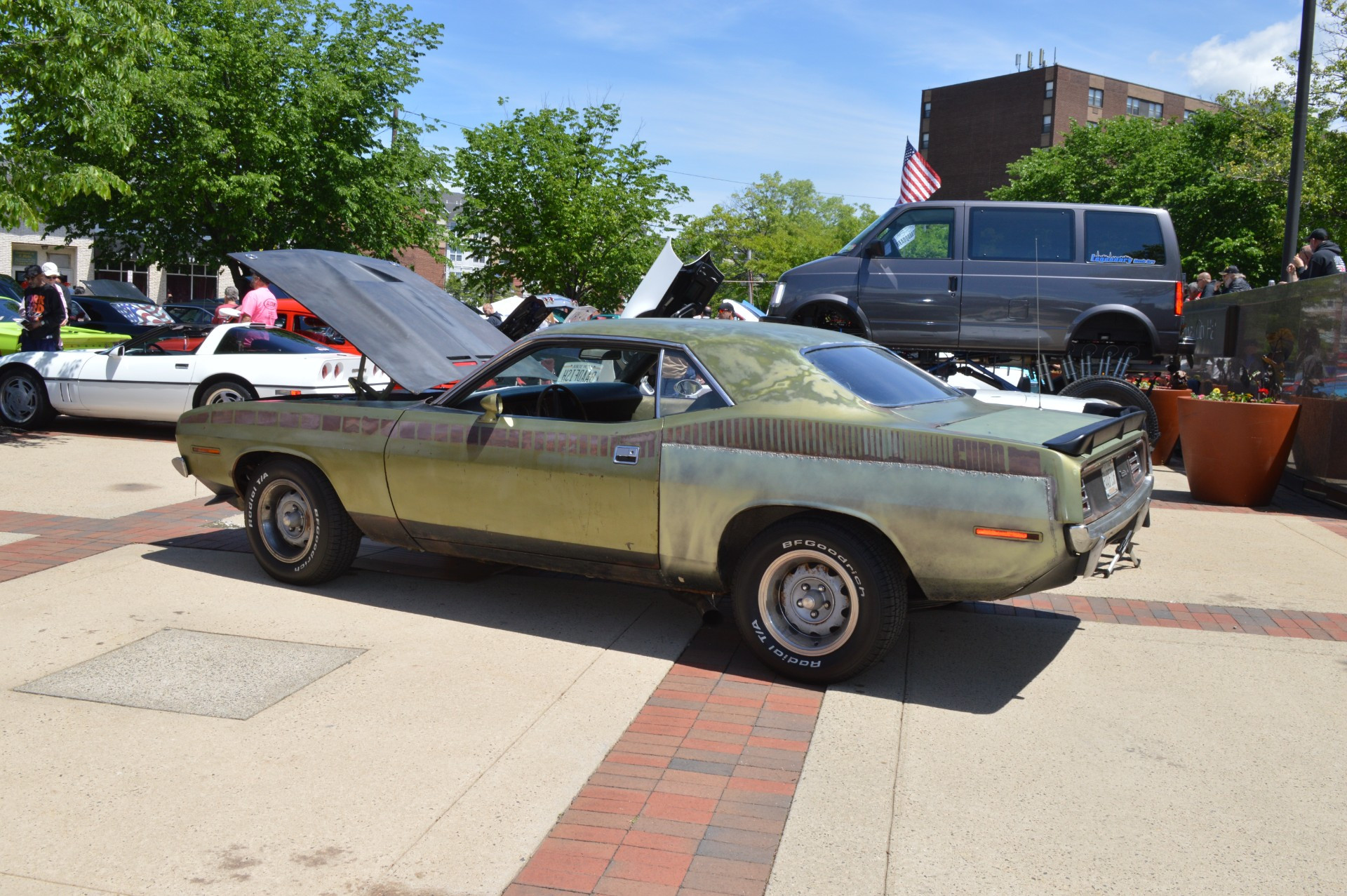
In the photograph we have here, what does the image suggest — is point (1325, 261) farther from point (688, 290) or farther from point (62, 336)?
point (62, 336)

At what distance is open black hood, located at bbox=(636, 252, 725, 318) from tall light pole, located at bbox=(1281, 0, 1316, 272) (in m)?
7.48

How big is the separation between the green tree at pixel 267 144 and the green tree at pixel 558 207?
2562 mm

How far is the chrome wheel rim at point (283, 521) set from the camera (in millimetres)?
6074

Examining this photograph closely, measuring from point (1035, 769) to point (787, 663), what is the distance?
3.76ft

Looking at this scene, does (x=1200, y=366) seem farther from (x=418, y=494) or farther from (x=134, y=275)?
(x=134, y=275)

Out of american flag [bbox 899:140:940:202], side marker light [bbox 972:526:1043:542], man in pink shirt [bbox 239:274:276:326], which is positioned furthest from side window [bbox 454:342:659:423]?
american flag [bbox 899:140:940:202]

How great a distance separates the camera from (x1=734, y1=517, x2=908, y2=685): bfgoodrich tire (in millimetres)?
4551

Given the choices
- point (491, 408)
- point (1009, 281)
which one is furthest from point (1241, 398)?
point (491, 408)

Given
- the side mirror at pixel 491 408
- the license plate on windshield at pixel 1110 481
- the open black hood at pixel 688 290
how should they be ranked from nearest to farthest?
the license plate on windshield at pixel 1110 481 → the side mirror at pixel 491 408 → the open black hood at pixel 688 290

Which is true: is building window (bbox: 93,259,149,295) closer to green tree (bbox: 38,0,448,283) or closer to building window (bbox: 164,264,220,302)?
building window (bbox: 164,264,220,302)

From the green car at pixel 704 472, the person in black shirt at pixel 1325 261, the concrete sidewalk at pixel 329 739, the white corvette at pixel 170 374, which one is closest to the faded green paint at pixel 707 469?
the green car at pixel 704 472

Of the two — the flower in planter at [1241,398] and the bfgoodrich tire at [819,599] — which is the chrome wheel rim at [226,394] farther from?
the flower in planter at [1241,398]

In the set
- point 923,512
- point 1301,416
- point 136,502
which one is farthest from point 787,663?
point 1301,416

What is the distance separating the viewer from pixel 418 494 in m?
5.61
